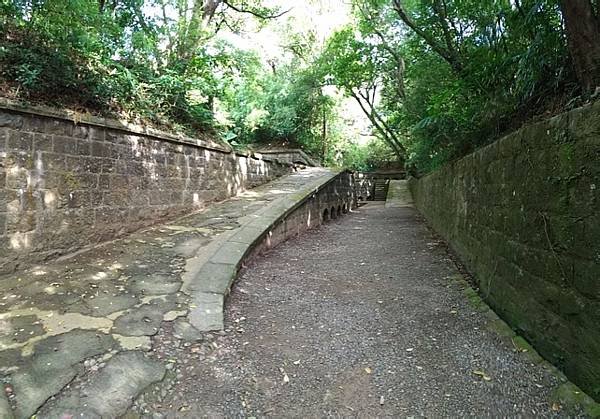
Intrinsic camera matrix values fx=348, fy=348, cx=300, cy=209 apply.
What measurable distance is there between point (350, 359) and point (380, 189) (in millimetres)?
18925

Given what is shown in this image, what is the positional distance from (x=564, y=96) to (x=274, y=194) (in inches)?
206

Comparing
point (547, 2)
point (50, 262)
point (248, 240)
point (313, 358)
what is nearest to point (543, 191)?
point (547, 2)

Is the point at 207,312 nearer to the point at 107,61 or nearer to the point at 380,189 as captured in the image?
the point at 107,61

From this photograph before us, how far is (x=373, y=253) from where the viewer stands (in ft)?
17.0

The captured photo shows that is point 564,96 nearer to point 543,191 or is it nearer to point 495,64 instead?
point 543,191

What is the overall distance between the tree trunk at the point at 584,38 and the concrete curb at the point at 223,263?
2814 mm

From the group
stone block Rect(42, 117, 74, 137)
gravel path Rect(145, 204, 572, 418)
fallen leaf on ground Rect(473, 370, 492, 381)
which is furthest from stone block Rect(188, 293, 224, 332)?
stone block Rect(42, 117, 74, 137)

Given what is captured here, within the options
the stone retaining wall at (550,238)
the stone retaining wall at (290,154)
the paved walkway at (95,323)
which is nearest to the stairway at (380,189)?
the stone retaining wall at (290,154)

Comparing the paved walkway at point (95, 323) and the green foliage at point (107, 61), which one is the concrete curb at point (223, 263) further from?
the green foliage at point (107, 61)

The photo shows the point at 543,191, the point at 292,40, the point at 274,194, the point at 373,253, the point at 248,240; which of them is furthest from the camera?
the point at 292,40

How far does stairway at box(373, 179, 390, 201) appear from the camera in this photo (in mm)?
19953

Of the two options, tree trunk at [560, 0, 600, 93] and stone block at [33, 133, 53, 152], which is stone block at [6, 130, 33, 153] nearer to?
stone block at [33, 133, 53, 152]

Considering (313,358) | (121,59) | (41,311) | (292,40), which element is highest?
(292,40)

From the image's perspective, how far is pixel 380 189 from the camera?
67.5 feet
